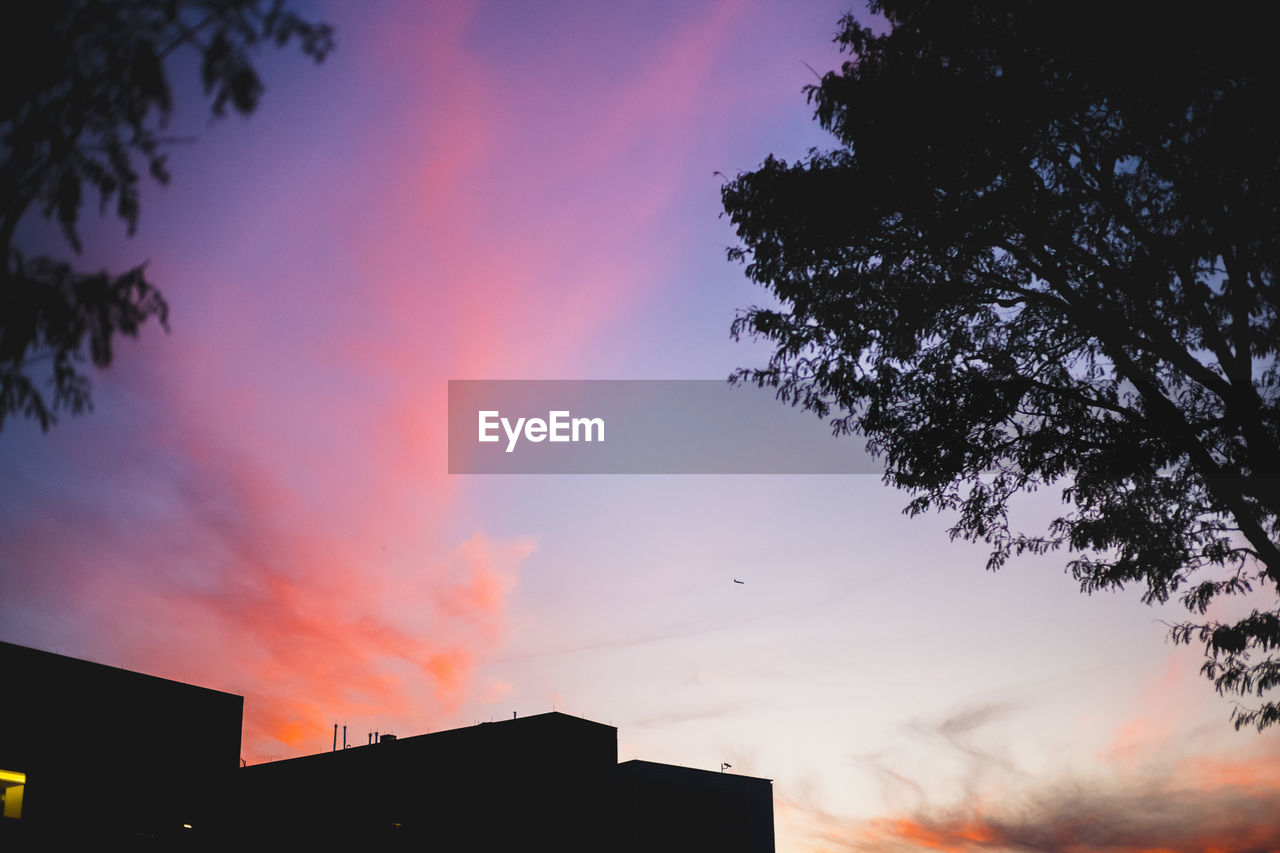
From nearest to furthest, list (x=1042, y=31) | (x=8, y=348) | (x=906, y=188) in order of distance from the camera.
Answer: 1. (x=8, y=348)
2. (x=1042, y=31)
3. (x=906, y=188)

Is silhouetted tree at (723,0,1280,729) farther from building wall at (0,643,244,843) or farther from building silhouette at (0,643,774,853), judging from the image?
building silhouette at (0,643,774,853)

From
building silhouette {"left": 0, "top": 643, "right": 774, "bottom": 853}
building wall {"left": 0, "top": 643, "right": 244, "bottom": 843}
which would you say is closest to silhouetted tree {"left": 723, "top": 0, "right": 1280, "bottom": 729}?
building wall {"left": 0, "top": 643, "right": 244, "bottom": 843}

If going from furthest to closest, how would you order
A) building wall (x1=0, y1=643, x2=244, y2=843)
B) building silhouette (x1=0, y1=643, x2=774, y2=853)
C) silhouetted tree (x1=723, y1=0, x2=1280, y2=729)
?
1. building silhouette (x1=0, y1=643, x2=774, y2=853)
2. building wall (x1=0, y1=643, x2=244, y2=843)
3. silhouetted tree (x1=723, y1=0, x2=1280, y2=729)

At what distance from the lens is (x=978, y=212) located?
1360 centimetres

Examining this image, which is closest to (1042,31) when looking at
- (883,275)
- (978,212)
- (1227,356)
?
(978,212)

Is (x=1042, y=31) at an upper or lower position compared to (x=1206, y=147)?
upper

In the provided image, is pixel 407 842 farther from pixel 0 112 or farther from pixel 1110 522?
pixel 0 112

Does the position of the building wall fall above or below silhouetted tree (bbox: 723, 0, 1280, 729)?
below

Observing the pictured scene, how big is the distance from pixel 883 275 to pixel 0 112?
1163 cm

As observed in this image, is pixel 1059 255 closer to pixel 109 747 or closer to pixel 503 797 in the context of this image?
pixel 109 747

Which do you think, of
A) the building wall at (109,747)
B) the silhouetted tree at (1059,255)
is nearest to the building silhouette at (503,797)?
the building wall at (109,747)

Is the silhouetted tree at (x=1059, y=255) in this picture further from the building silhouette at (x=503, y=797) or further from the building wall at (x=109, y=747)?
the building silhouette at (x=503, y=797)

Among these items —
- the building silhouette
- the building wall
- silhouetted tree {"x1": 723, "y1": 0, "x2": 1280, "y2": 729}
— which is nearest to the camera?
silhouetted tree {"x1": 723, "y1": 0, "x2": 1280, "y2": 729}

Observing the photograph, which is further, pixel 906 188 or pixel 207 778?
pixel 207 778
